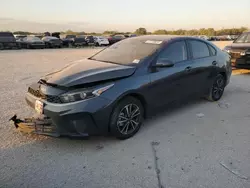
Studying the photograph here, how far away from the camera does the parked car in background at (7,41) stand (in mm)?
25188

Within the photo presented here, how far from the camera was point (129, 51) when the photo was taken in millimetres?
4602

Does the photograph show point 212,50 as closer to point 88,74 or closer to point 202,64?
point 202,64

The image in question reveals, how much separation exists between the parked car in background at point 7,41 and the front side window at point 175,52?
81.4 feet

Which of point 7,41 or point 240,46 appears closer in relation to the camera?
point 240,46

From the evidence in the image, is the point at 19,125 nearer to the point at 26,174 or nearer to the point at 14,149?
the point at 14,149

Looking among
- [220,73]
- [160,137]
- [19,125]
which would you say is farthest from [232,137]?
[19,125]

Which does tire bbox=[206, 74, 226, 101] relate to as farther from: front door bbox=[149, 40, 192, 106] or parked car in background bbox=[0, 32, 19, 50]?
parked car in background bbox=[0, 32, 19, 50]

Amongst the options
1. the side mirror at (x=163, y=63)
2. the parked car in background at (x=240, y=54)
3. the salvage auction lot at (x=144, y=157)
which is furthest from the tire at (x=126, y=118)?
the parked car in background at (x=240, y=54)

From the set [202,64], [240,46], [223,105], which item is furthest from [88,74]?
[240,46]

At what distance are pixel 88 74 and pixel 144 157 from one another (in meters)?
1.44

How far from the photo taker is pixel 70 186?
272cm

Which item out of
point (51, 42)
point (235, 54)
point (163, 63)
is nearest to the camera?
point (163, 63)

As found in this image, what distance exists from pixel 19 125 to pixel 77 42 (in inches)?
1147

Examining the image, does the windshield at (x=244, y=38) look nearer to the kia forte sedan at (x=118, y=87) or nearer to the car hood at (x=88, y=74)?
the kia forte sedan at (x=118, y=87)
